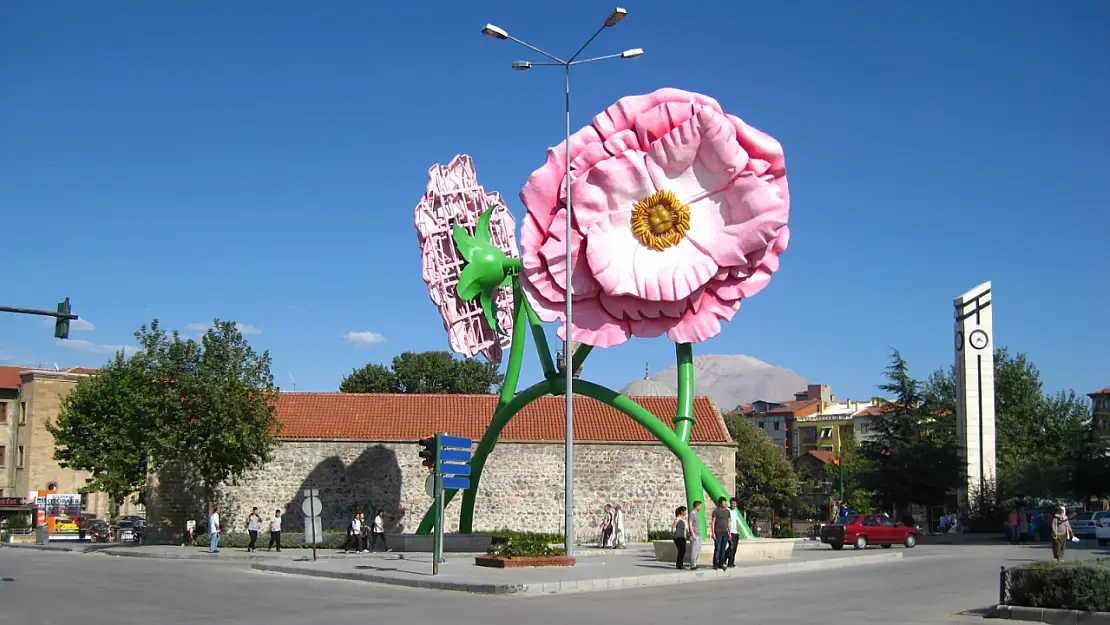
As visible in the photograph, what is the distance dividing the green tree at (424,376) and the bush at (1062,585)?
61644mm

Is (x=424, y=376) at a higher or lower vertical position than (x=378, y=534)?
higher

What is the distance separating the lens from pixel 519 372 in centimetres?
2845

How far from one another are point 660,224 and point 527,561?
845 centimetres

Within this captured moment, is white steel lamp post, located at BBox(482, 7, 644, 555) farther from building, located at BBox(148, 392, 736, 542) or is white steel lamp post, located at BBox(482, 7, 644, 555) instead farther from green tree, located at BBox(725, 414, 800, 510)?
green tree, located at BBox(725, 414, 800, 510)

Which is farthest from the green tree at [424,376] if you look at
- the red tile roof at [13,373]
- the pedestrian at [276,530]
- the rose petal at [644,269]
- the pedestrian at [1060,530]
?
the pedestrian at [1060,530]

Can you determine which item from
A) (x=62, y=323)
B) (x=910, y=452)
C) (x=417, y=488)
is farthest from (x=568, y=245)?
(x=910, y=452)

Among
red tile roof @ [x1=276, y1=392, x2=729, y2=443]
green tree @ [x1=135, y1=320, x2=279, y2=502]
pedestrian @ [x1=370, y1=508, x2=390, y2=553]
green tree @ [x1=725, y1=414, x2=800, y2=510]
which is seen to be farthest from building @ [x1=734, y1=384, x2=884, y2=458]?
pedestrian @ [x1=370, y1=508, x2=390, y2=553]

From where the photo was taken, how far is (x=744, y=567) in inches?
858

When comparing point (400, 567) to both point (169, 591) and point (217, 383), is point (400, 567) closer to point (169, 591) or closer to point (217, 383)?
point (169, 591)

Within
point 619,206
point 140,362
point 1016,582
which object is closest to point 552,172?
point 619,206

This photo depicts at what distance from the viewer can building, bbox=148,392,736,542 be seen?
38.6m

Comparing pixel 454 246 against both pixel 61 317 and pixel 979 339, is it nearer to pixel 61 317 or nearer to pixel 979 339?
pixel 61 317

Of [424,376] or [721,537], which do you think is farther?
[424,376]

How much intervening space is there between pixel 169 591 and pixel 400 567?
5770 millimetres
